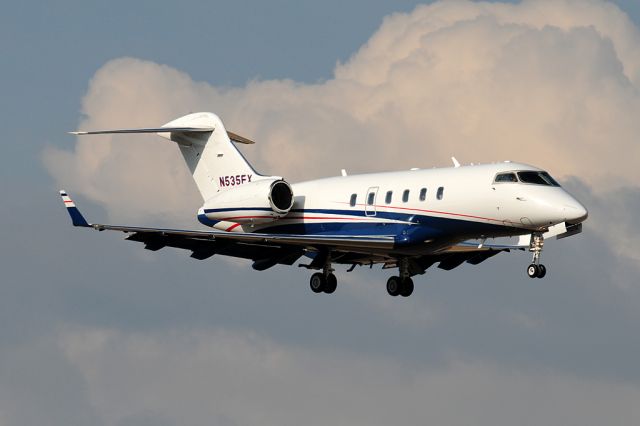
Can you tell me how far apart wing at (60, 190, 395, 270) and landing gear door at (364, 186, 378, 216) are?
2.45 feet

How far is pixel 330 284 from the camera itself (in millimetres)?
45969

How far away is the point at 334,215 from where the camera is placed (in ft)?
150

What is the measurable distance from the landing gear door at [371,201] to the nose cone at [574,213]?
568 centimetres

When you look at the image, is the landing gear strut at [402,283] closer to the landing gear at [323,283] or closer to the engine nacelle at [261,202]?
the landing gear at [323,283]

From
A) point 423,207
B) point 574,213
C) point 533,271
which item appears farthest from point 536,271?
point 423,207

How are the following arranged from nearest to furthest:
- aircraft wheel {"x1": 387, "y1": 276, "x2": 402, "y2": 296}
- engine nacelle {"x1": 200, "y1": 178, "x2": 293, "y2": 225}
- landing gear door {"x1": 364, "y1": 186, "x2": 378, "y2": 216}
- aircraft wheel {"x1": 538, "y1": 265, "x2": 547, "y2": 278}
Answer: aircraft wheel {"x1": 538, "y1": 265, "x2": 547, "y2": 278} < landing gear door {"x1": 364, "y1": 186, "x2": 378, "y2": 216} < engine nacelle {"x1": 200, "y1": 178, "x2": 293, "y2": 225} < aircraft wheel {"x1": 387, "y1": 276, "x2": 402, "y2": 296}

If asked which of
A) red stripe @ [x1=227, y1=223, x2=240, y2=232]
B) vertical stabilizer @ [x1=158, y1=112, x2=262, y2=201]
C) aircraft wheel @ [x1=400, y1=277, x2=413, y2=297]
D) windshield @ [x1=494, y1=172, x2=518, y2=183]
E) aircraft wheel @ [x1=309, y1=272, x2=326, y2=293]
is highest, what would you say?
vertical stabilizer @ [x1=158, y1=112, x2=262, y2=201]

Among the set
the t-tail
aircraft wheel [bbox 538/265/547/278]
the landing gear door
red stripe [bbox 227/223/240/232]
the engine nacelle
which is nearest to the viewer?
aircraft wheel [bbox 538/265/547/278]

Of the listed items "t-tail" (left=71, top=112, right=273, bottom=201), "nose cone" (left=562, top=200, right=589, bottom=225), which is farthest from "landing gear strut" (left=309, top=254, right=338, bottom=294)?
"nose cone" (left=562, top=200, right=589, bottom=225)

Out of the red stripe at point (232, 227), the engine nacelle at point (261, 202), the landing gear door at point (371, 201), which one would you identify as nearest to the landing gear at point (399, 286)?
the landing gear door at point (371, 201)

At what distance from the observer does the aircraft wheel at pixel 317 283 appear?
4594 cm

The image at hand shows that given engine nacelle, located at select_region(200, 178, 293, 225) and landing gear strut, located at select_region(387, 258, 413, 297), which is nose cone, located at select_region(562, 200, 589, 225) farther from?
engine nacelle, located at select_region(200, 178, 293, 225)

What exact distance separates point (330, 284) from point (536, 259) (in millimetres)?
6749

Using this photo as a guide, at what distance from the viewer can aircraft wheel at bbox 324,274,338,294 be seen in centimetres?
4594
